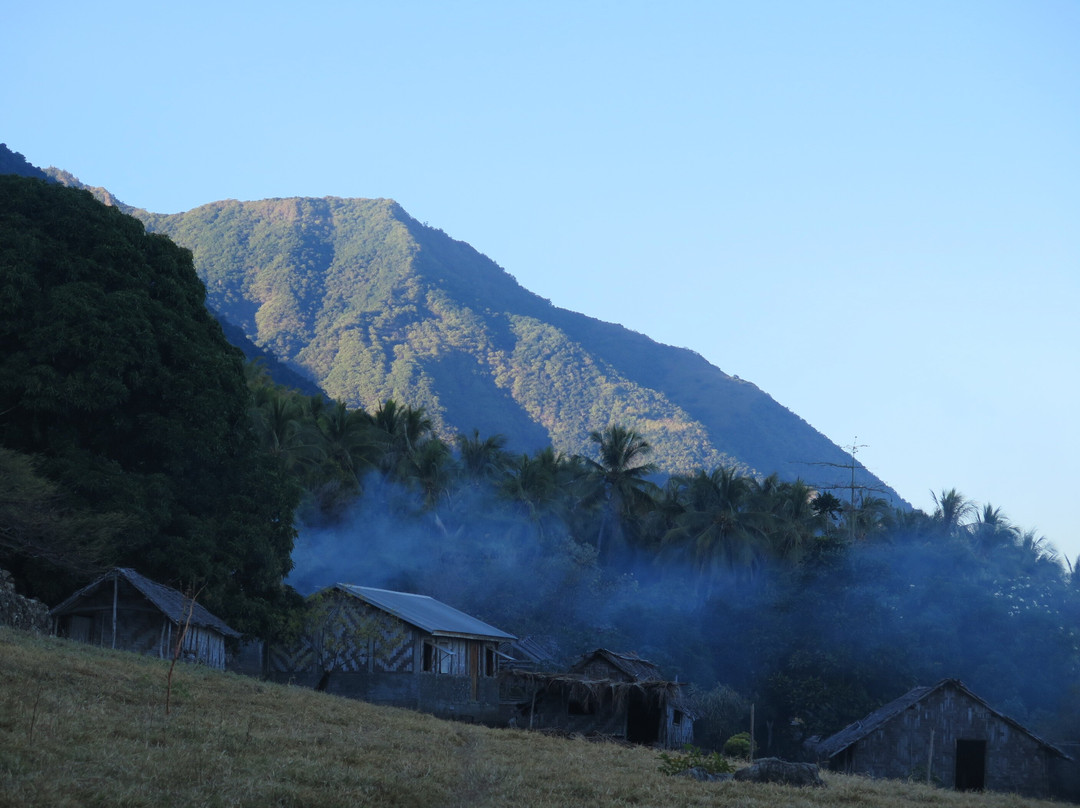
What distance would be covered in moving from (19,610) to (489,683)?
18.8 metres

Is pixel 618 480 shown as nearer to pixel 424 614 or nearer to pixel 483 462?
pixel 483 462

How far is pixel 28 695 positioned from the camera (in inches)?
653

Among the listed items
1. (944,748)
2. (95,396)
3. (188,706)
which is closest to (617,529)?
(944,748)

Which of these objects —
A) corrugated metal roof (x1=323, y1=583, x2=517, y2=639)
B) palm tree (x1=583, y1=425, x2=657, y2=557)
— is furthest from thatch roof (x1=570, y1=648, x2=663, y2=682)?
palm tree (x1=583, y1=425, x2=657, y2=557)

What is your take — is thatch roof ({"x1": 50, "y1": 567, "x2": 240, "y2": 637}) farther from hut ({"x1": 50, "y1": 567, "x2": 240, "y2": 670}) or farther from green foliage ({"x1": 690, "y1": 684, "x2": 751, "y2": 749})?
green foliage ({"x1": 690, "y1": 684, "x2": 751, "y2": 749})

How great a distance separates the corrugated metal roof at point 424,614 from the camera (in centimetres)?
3875

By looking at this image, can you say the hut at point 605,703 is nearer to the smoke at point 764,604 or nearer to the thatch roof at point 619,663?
the thatch roof at point 619,663

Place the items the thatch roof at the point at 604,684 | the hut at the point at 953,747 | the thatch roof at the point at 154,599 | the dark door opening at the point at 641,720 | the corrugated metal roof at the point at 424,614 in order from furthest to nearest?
the dark door opening at the point at 641,720 → the corrugated metal roof at the point at 424,614 → the thatch roof at the point at 604,684 → the hut at the point at 953,747 → the thatch roof at the point at 154,599

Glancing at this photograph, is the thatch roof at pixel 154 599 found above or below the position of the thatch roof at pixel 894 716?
above

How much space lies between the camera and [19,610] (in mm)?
28453

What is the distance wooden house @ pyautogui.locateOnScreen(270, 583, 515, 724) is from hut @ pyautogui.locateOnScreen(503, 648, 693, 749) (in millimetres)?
2233

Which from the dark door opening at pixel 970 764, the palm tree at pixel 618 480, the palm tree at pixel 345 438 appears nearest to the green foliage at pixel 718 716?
the dark door opening at pixel 970 764

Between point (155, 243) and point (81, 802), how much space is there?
1093 inches

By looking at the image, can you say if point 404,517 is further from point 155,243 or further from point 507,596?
point 155,243
